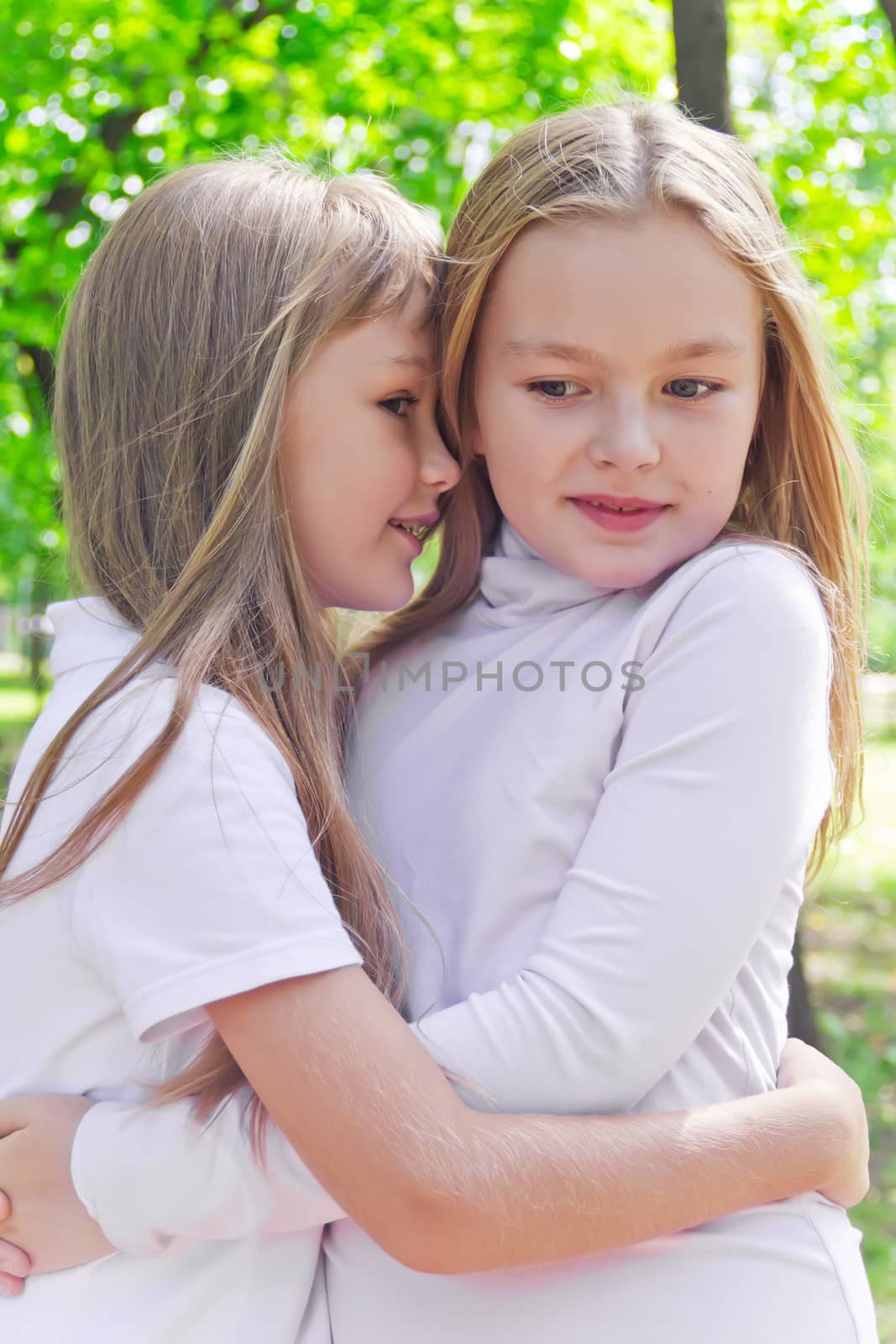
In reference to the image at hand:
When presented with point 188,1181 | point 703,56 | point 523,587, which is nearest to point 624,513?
point 523,587

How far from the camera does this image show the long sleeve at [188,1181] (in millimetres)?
1439

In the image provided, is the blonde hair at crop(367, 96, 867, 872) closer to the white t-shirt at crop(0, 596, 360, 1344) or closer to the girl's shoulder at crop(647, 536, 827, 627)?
the girl's shoulder at crop(647, 536, 827, 627)

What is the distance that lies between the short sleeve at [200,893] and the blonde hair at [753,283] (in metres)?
0.72

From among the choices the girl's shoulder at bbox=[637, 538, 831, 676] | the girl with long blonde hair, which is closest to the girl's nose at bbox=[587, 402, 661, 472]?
the girl with long blonde hair

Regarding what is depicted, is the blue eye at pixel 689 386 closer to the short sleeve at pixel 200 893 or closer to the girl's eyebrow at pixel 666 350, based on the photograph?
the girl's eyebrow at pixel 666 350

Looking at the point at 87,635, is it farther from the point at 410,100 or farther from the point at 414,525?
the point at 410,100

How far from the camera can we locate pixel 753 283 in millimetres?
1685

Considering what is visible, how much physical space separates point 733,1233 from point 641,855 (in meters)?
0.44

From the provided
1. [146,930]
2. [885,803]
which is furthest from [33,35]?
[885,803]

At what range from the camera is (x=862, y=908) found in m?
8.05

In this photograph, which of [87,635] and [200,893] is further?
[87,635]

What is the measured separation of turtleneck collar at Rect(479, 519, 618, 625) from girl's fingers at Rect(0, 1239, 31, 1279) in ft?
3.37

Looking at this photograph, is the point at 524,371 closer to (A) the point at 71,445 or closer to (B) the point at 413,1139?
(A) the point at 71,445

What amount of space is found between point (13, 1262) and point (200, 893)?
0.54 m
